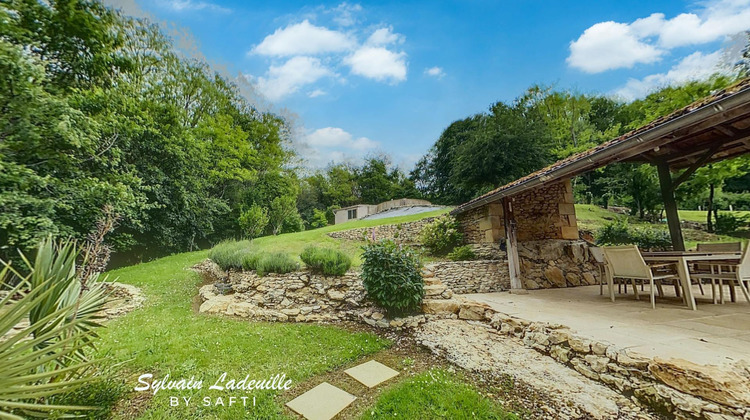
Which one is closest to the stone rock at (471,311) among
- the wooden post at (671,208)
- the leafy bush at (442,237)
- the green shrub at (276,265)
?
the green shrub at (276,265)

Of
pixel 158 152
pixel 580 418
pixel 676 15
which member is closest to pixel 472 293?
pixel 580 418

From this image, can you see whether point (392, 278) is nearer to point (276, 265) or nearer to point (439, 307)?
point (439, 307)

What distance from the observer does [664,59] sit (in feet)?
42.5

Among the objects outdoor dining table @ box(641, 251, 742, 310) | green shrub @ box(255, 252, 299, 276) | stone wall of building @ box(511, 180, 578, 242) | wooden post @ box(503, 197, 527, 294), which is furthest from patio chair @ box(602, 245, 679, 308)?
green shrub @ box(255, 252, 299, 276)

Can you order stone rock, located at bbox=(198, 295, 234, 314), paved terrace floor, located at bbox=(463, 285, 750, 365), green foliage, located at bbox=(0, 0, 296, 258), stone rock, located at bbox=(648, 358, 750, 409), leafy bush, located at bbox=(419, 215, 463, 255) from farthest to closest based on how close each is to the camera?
leafy bush, located at bbox=(419, 215, 463, 255), green foliage, located at bbox=(0, 0, 296, 258), stone rock, located at bbox=(198, 295, 234, 314), paved terrace floor, located at bbox=(463, 285, 750, 365), stone rock, located at bbox=(648, 358, 750, 409)

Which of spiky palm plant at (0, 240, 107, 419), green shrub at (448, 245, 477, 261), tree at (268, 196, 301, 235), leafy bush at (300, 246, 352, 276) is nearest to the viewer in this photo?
spiky palm plant at (0, 240, 107, 419)

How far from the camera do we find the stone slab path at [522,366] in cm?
211

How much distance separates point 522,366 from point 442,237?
5516mm

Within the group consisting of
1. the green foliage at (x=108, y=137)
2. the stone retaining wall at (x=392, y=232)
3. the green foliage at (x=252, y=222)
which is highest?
the green foliage at (x=108, y=137)

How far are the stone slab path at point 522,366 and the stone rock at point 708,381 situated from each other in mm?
337

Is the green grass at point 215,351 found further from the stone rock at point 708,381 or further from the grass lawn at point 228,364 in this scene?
the stone rock at point 708,381

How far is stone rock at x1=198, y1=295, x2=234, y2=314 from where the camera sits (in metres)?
4.97

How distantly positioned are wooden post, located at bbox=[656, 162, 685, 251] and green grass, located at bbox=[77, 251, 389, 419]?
5723 mm

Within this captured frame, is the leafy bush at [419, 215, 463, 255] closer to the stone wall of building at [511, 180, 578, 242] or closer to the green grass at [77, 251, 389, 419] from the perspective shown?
the stone wall of building at [511, 180, 578, 242]
